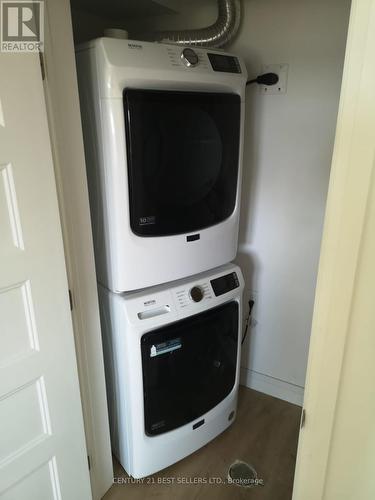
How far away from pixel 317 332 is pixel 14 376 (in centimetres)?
86

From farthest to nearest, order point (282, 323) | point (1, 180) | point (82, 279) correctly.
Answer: point (282, 323) → point (82, 279) → point (1, 180)

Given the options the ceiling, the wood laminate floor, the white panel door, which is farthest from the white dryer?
the wood laminate floor

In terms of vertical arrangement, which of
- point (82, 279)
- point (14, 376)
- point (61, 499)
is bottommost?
point (61, 499)

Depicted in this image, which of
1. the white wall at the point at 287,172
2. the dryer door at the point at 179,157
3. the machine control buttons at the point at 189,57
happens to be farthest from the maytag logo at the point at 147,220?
the white wall at the point at 287,172

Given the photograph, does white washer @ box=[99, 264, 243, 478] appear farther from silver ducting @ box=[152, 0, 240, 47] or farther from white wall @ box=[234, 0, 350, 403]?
silver ducting @ box=[152, 0, 240, 47]

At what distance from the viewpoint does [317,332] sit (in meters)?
0.57

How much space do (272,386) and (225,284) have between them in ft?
2.89

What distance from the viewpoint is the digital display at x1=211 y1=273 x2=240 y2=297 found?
5.10 feet

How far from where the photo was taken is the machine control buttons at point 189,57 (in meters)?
1.23

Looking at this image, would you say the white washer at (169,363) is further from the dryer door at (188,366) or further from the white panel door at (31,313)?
the white panel door at (31,313)

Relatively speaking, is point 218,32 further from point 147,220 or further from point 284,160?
point 147,220

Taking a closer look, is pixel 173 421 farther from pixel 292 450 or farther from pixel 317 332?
pixel 317 332

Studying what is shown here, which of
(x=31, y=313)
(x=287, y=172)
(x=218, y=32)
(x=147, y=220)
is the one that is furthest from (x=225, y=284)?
(x=218, y=32)

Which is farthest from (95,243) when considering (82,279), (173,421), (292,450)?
(292,450)
